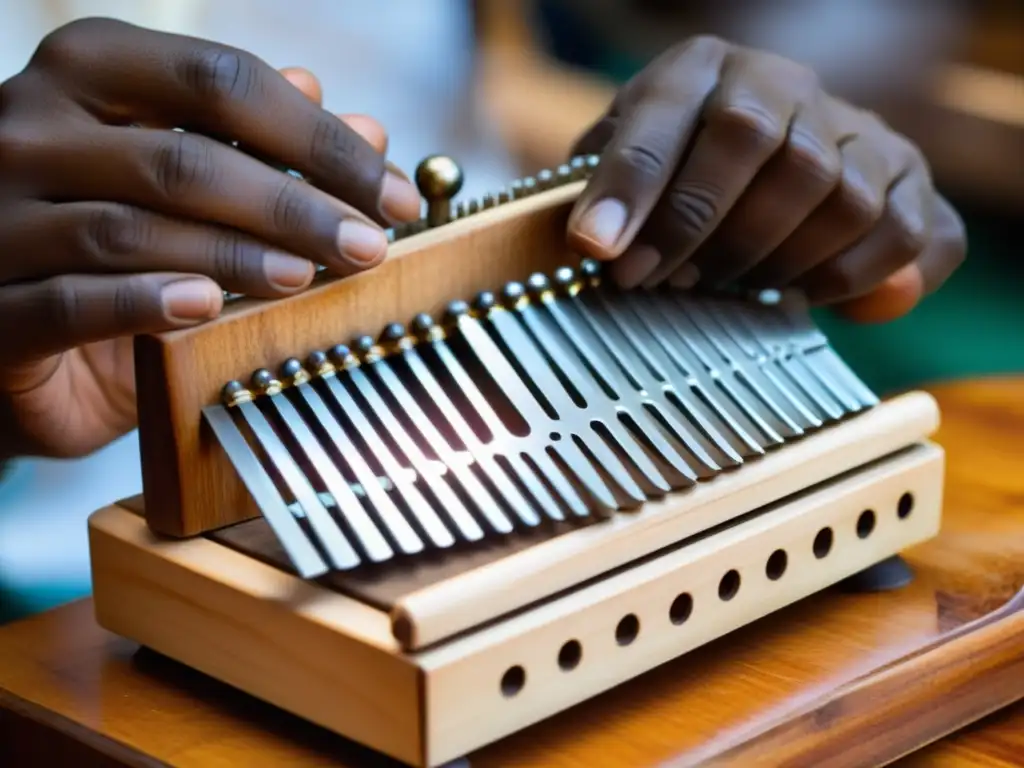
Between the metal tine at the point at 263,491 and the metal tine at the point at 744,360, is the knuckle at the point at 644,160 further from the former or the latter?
the metal tine at the point at 263,491

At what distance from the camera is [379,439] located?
63cm

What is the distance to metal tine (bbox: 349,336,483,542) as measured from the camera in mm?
606

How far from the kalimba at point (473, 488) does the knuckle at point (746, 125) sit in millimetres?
82

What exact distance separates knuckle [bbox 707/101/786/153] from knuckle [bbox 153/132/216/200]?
0.25 m

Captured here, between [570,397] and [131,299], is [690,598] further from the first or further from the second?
Result: [131,299]

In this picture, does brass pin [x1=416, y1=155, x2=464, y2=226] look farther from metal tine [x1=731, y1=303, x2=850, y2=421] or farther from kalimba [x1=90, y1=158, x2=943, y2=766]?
metal tine [x1=731, y1=303, x2=850, y2=421]

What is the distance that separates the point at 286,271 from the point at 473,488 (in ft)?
0.40

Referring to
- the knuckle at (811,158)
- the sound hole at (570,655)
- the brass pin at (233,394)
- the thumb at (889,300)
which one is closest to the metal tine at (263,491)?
the brass pin at (233,394)

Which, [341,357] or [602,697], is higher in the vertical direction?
[341,357]

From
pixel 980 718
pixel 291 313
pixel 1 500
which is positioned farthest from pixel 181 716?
pixel 1 500

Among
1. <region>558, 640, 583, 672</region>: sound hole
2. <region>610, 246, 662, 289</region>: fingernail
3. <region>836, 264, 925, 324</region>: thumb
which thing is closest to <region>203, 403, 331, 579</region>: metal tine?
<region>558, 640, 583, 672</region>: sound hole

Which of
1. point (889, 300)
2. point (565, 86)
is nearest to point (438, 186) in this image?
point (889, 300)

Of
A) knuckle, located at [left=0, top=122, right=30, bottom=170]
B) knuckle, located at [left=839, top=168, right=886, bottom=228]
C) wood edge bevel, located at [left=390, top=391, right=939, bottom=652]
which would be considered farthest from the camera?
knuckle, located at [left=839, top=168, right=886, bottom=228]

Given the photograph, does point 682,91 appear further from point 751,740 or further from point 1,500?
point 1,500
